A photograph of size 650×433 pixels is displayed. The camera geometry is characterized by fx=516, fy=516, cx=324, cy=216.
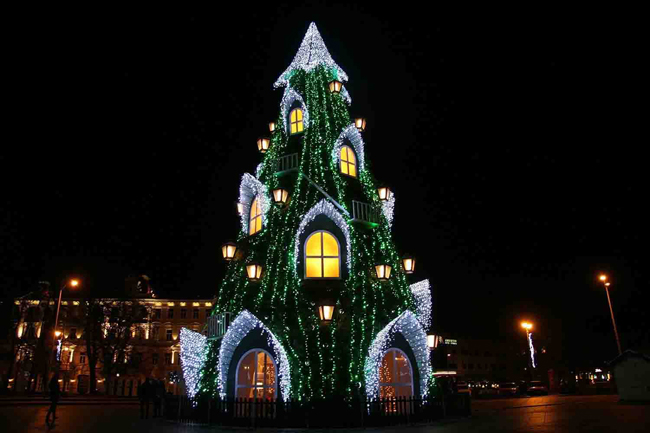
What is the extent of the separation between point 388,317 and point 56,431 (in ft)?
36.7

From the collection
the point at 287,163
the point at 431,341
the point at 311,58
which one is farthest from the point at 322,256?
the point at 311,58

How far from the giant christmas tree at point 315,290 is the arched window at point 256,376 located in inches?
1.8

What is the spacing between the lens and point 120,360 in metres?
53.2

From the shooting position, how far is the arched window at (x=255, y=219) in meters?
21.9

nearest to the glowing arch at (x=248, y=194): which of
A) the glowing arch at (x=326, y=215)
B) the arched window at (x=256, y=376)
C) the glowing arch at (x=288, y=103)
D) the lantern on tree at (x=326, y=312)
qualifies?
the glowing arch at (x=326, y=215)

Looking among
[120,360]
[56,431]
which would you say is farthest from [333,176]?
[120,360]

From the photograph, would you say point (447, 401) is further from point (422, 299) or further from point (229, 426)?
point (229, 426)

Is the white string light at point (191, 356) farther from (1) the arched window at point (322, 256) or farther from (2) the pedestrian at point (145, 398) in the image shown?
(1) the arched window at point (322, 256)

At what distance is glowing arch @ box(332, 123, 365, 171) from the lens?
874 inches

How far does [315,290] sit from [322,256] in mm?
1503

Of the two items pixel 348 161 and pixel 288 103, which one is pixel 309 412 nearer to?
pixel 348 161

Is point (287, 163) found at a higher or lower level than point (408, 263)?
higher

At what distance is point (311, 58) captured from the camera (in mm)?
25047

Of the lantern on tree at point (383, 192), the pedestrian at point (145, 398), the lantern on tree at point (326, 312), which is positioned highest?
the lantern on tree at point (383, 192)
